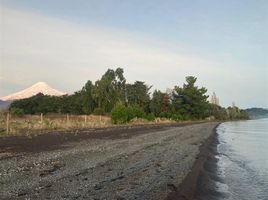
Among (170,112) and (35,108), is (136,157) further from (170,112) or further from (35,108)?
(170,112)

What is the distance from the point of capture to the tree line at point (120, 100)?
10000cm

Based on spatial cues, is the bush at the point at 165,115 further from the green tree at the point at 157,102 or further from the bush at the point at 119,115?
the bush at the point at 119,115

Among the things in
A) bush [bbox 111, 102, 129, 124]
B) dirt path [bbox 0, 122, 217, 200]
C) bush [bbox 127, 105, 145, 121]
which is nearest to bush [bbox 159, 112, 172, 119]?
bush [bbox 127, 105, 145, 121]

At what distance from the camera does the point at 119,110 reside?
69.0 metres

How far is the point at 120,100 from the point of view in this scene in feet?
296

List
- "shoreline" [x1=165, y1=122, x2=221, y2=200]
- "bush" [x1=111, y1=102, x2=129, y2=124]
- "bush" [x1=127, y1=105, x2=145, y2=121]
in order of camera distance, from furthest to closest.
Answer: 1. "bush" [x1=127, y1=105, x2=145, y2=121]
2. "bush" [x1=111, y1=102, x2=129, y2=124]
3. "shoreline" [x1=165, y1=122, x2=221, y2=200]

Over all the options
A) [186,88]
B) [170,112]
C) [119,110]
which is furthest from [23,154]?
[186,88]

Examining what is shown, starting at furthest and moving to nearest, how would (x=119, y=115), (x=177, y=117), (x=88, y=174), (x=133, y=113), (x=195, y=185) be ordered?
(x=177, y=117) < (x=133, y=113) < (x=119, y=115) < (x=88, y=174) < (x=195, y=185)

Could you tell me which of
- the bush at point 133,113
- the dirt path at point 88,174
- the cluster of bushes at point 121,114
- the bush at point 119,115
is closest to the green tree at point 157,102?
the bush at point 133,113

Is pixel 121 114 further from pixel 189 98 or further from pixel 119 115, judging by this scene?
pixel 189 98

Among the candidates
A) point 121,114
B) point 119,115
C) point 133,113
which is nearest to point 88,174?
point 119,115

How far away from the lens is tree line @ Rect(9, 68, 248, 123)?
328ft

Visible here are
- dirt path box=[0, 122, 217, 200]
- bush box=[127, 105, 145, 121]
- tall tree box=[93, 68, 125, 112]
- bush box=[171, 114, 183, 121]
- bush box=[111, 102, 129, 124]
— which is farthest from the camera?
bush box=[171, 114, 183, 121]

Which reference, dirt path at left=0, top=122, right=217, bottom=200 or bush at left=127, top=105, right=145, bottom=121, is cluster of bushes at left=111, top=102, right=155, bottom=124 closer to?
bush at left=127, top=105, right=145, bottom=121
